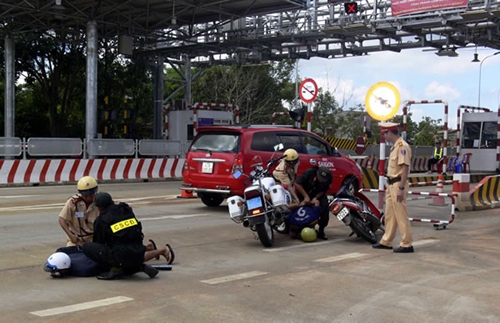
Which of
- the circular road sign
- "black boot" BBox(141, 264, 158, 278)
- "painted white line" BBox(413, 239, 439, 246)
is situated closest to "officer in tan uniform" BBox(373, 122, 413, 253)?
"painted white line" BBox(413, 239, 439, 246)

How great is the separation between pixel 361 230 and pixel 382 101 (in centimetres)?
306

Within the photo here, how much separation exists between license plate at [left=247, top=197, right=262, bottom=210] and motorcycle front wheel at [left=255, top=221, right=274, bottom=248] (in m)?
0.30

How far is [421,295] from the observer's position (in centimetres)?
636

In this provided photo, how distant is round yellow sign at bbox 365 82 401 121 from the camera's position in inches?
448

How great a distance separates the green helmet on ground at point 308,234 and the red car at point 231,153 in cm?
284

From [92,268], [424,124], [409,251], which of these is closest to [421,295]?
[409,251]

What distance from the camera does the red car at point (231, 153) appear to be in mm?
12414

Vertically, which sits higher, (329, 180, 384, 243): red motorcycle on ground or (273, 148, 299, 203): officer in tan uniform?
(273, 148, 299, 203): officer in tan uniform

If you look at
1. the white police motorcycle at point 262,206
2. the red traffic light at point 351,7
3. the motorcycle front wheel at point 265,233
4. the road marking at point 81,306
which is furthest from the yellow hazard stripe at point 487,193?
the road marking at point 81,306

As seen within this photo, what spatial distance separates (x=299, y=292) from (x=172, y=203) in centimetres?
852

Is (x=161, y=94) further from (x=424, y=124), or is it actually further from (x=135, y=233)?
(x=424, y=124)

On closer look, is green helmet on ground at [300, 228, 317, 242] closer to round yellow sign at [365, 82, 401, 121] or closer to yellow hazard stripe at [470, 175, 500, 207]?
round yellow sign at [365, 82, 401, 121]

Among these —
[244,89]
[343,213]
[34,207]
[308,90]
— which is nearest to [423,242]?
[343,213]

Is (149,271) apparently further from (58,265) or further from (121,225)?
(58,265)
